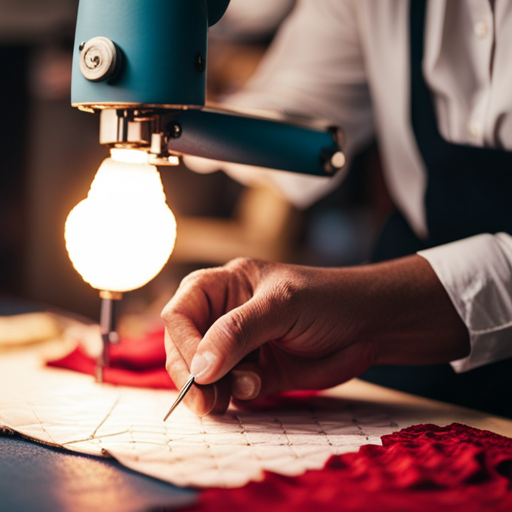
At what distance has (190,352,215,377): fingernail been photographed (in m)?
0.53

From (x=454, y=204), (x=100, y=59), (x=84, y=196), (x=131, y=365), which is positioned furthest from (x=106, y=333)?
(x=84, y=196)

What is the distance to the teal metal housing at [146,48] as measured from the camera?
1.52 ft

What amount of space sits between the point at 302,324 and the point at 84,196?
2.37m

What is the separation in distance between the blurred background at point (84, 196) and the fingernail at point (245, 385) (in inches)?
63.6

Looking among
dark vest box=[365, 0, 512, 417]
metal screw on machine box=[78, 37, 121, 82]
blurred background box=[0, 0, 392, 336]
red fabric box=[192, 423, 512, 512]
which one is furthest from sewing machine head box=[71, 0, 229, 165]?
blurred background box=[0, 0, 392, 336]

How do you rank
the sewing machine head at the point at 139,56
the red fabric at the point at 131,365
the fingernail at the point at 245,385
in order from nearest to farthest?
the sewing machine head at the point at 139,56
the fingernail at the point at 245,385
the red fabric at the point at 131,365

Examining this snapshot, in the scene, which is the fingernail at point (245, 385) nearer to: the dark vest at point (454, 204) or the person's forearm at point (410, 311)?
the person's forearm at point (410, 311)

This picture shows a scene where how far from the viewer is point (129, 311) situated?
2.24 meters

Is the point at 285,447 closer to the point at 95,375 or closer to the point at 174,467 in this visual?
the point at 174,467

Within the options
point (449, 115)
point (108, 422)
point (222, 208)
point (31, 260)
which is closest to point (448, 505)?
point (108, 422)

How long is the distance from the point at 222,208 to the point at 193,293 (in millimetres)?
2324

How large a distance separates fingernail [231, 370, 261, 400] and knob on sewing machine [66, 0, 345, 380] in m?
0.12

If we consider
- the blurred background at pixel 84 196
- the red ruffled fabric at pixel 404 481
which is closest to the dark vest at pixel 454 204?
the red ruffled fabric at pixel 404 481

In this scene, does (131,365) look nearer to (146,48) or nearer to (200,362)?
(200,362)
